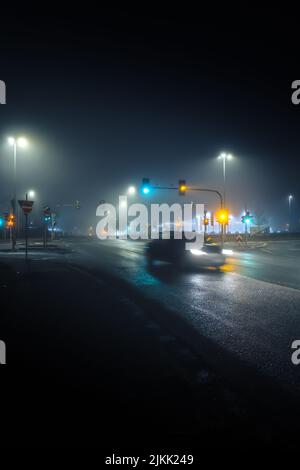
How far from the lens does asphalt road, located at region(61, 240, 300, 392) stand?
199 inches

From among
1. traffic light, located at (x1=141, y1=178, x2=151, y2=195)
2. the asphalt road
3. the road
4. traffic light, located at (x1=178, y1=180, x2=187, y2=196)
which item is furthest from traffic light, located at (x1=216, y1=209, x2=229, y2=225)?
the road

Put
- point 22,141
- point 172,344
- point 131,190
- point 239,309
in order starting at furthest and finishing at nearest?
point 131,190 → point 22,141 → point 239,309 → point 172,344

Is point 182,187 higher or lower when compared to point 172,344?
higher

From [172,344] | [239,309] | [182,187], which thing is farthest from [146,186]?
[172,344]

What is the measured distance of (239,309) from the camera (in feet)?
26.3

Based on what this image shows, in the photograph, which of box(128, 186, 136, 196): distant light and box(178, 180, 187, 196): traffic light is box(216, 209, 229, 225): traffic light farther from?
box(128, 186, 136, 196): distant light

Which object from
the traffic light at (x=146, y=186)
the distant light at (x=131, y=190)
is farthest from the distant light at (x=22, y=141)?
the distant light at (x=131, y=190)

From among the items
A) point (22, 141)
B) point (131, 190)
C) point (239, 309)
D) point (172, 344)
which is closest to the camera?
point (172, 344)

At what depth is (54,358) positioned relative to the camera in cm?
500

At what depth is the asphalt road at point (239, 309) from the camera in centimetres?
506

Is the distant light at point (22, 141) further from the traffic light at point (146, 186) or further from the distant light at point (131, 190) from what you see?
the distant light at point (131, 190)

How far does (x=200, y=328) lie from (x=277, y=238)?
51.4m

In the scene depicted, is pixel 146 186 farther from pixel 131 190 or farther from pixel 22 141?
pixel 131 190
